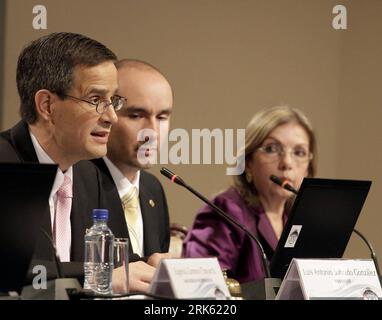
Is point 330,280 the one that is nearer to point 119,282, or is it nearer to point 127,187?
point 119,282

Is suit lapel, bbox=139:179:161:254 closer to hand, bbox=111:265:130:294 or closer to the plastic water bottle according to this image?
the plastic water bottle

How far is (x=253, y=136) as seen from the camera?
399 cm

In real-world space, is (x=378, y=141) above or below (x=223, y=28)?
below

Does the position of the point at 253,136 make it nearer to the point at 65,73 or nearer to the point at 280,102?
the point at 280,102

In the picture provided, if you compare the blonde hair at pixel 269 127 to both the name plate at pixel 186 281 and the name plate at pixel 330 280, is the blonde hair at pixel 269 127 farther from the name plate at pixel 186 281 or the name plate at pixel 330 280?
the name plate at pixel 186 281

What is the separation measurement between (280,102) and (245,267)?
0.76 meters

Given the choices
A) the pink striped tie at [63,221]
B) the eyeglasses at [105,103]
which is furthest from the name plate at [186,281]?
the eyeglasses at [105,103]

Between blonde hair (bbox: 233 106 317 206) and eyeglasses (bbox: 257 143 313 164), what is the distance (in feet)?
0.09

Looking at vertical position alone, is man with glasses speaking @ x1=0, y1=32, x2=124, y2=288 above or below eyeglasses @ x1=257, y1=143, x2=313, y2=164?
above

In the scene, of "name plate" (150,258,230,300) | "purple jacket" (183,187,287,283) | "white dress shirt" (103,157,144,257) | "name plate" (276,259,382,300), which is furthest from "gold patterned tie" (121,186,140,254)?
"name plate" (150,258,230,300)

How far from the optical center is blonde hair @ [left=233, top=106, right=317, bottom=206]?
3938mm

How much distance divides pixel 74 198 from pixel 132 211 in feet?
1.45
